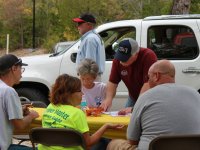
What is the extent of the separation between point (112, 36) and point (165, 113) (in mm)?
4499

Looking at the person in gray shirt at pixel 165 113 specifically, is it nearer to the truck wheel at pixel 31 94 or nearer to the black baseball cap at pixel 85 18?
the black baseball cap at pixel 85 18

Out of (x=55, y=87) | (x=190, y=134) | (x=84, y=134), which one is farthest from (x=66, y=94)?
(x=190, y=134)

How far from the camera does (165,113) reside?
368 centimetres

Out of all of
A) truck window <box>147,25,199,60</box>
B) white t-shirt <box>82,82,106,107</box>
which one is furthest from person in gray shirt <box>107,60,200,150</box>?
truck window <box>147,25,199,60</box>

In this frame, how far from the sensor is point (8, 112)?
4145mm

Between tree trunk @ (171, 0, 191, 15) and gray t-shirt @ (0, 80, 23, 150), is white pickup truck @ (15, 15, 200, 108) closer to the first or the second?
gray t-shirt @ (0, 80, 23, 150)

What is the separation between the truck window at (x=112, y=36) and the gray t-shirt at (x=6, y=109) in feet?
13.1

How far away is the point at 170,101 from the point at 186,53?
172 inches

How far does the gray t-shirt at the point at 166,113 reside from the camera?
3689 millimetres

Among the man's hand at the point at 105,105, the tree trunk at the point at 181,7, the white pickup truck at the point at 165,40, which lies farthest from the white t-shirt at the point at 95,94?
the tree trunk at the point at 181,7

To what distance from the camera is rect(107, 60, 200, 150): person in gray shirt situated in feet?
12.1

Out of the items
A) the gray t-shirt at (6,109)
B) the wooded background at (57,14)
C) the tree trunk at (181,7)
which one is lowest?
the wooded background at (57,14)

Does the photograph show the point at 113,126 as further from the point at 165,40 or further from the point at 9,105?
the point at 165,40

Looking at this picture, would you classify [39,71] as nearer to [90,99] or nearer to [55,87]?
[90,99]
